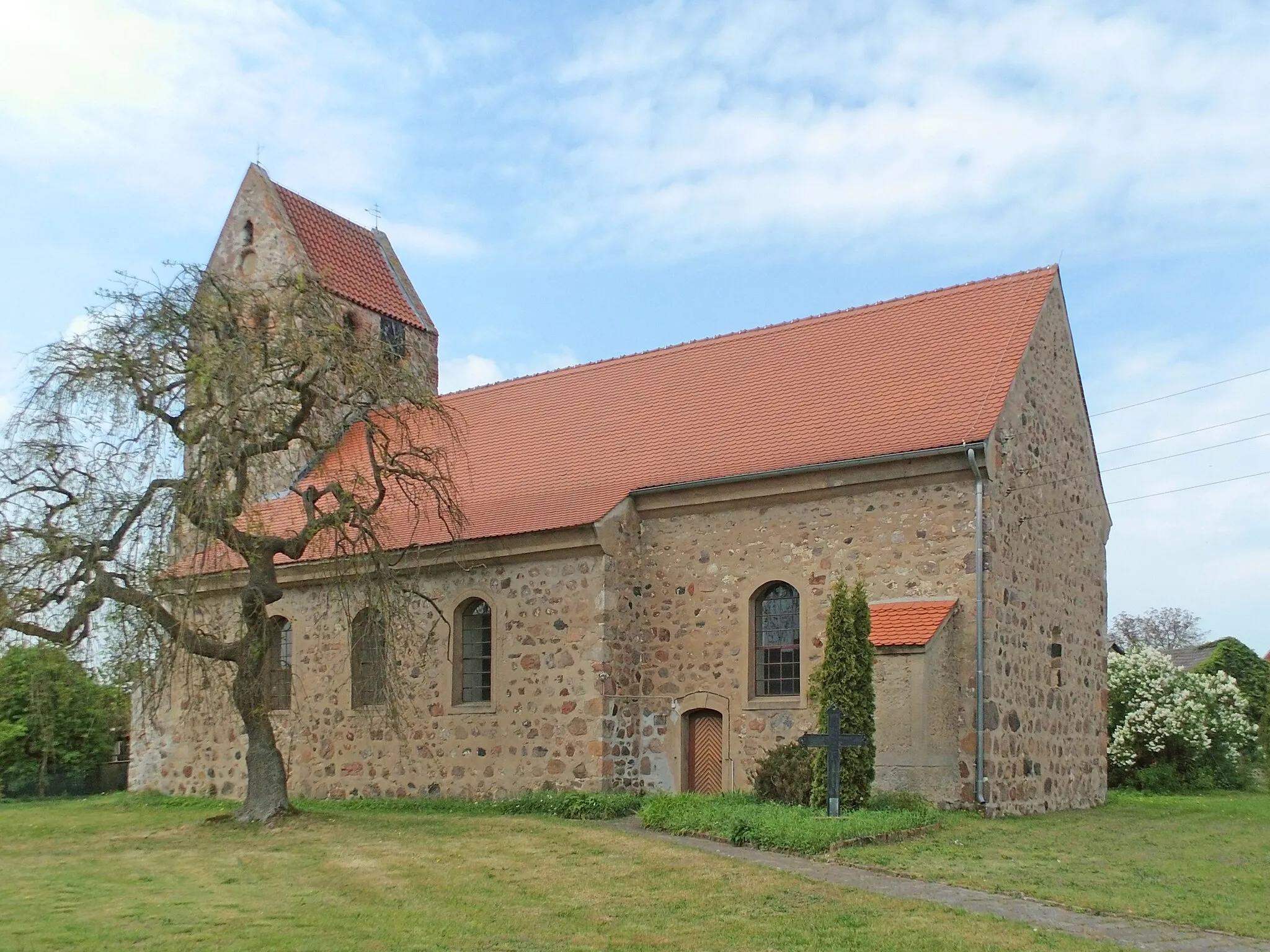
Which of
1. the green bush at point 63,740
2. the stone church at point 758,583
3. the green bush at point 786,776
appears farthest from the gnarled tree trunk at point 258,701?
the green bush at point 63,740

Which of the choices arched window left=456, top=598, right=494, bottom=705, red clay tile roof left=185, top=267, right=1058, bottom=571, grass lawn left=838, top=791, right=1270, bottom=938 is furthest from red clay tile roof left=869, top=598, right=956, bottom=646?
arched window left=456, top=598, right=494, bottom=705

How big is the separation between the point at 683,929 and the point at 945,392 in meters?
10.4

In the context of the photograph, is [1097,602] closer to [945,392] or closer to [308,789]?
[945,392]

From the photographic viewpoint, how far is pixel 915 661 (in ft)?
Answer: 52.1

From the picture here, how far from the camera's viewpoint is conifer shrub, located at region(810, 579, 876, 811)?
14.9 metres

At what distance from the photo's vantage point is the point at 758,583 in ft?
60.5

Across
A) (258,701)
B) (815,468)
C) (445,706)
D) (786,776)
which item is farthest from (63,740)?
(815,468)

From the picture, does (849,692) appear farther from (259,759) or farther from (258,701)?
(259,759)

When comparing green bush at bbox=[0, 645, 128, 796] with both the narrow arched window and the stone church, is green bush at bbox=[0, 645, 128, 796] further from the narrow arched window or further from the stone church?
the narrow arched window

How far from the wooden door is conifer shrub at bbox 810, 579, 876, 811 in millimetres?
3419

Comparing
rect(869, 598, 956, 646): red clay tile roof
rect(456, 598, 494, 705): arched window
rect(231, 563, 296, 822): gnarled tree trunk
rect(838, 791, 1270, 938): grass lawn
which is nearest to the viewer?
rect(838, 791, 1270, 938): grass lawn

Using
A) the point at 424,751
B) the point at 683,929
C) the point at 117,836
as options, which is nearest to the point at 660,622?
the point at 424,751

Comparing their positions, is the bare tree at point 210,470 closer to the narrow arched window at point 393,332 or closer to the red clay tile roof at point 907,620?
the red clay tile roof at point 907,620

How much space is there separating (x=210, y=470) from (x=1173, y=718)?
1911cm
